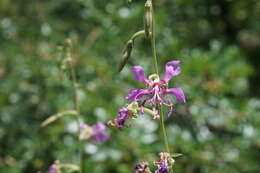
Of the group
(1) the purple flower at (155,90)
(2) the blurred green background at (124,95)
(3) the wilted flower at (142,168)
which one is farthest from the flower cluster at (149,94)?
(2) the blurred green background at (124,95)

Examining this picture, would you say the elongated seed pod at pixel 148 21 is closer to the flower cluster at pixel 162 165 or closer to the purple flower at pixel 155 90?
the purple flower at pixel 155 90

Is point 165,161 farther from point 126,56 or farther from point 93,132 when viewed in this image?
point 93,132

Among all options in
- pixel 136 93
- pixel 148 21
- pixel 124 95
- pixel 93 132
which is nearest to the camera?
pixel 148 21

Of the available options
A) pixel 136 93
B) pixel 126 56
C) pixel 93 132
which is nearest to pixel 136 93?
pixel 136 93

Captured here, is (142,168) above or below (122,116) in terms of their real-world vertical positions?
below

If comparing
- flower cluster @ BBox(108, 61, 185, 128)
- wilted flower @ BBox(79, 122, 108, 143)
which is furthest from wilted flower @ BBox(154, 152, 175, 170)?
wilted flower @ BBox(79, 122, 108, 143)

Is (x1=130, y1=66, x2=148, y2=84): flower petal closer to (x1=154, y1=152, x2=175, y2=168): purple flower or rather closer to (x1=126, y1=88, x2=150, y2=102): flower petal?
(x1=126, y1=88, x2=150, y2=102): flower petal

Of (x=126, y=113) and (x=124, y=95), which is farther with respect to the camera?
(x=124, y=95)
